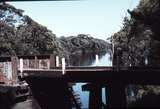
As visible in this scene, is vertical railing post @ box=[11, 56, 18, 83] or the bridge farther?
vertical railing post @ box=[11, 56, 18, 83]

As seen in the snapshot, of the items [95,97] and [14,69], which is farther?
[95,97]

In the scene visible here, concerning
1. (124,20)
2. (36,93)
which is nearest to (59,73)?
(36,93)

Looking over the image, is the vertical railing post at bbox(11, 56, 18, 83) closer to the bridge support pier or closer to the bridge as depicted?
the bridge

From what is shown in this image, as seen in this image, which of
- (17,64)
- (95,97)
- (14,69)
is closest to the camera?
(14,69)

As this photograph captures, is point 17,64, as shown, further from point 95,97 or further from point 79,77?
point 95,97

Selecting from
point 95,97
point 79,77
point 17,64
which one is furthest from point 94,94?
point 17,64

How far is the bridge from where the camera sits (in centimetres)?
2248

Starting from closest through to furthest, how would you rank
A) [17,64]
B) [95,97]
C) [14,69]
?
[14,69] → [17,64] → [95,97]

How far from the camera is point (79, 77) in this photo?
24156mm

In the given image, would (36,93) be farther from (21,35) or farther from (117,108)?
(21,35)

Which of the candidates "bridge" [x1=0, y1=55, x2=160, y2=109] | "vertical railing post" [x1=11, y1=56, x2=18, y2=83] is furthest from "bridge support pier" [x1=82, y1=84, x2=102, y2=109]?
"vertical railing post" [x1=11, y1=56, x2=18, y2=83]

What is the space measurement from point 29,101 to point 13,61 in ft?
8.61

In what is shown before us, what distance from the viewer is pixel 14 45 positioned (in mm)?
58688

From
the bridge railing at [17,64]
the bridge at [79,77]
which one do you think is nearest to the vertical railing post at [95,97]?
the bridge at [79,77]
